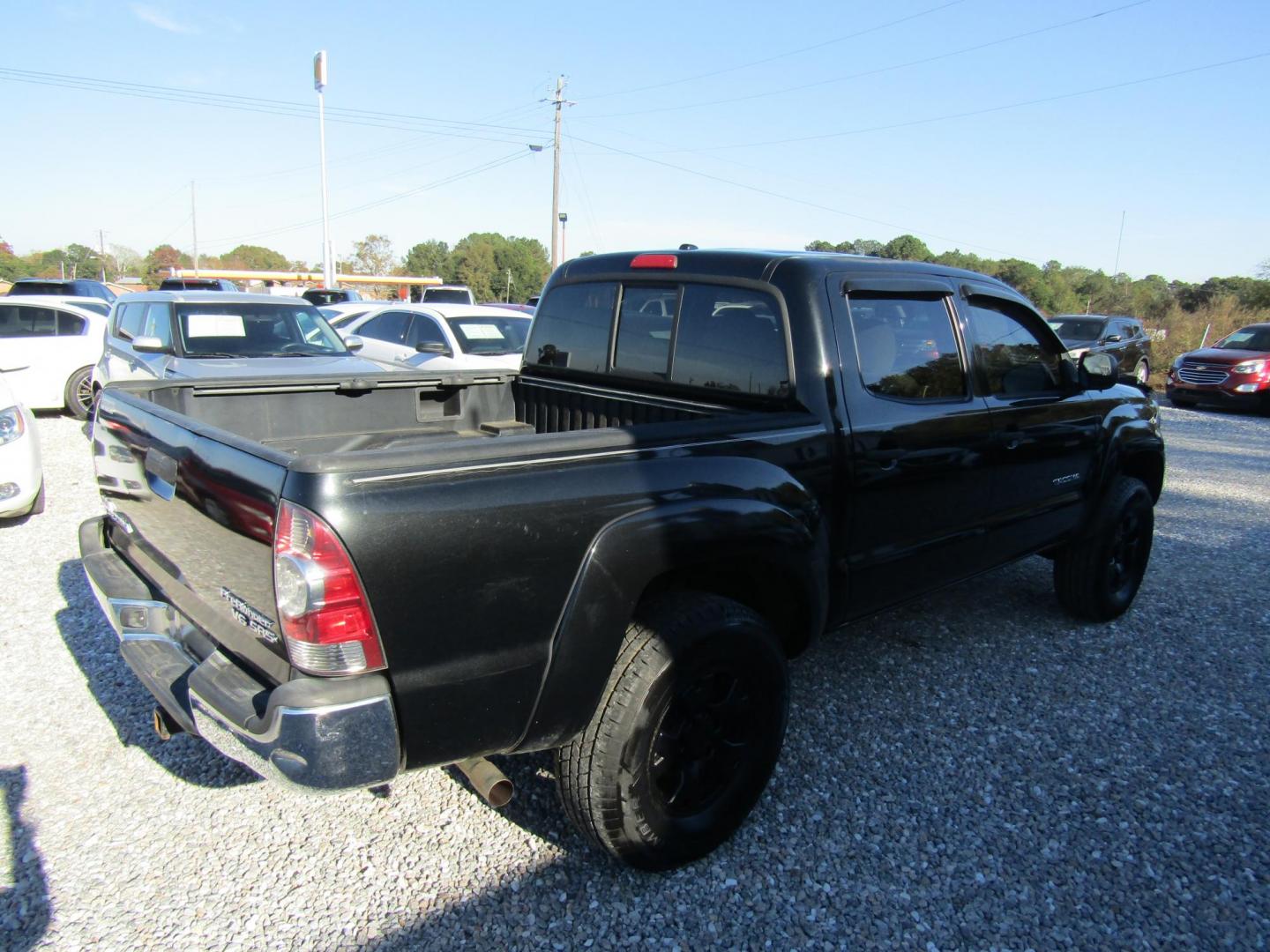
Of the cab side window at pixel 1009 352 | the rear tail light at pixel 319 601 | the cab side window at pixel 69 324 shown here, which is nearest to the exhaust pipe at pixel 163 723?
the rear tail light at pixel 319 601

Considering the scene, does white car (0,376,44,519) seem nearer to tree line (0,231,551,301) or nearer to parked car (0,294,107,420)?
parked car (0,294,107,420)

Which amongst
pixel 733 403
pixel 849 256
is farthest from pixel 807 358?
pixel 849 256

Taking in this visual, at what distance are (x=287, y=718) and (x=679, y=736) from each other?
1.15 metres

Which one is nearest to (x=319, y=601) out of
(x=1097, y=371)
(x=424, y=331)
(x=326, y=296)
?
(x=1097, y=371)

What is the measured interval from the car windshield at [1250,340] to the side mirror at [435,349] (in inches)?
610

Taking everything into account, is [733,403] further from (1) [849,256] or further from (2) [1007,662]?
(2) [1007,662]

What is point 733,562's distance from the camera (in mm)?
2592

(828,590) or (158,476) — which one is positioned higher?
(158,476)

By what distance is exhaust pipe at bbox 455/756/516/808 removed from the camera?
7.05 ft

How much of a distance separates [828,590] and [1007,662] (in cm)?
177

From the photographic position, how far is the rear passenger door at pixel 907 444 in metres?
2.94

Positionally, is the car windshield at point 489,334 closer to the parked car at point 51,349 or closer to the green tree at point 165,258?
the parked car at point 51,349

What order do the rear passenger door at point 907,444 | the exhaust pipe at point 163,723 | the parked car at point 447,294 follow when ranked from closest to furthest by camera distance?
1. the exhaust pipe at point 163,723
2. the rear passenger door at point 907,444
3. the parked car at point 447,294

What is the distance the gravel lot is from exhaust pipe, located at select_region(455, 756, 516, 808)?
0.42 meters
